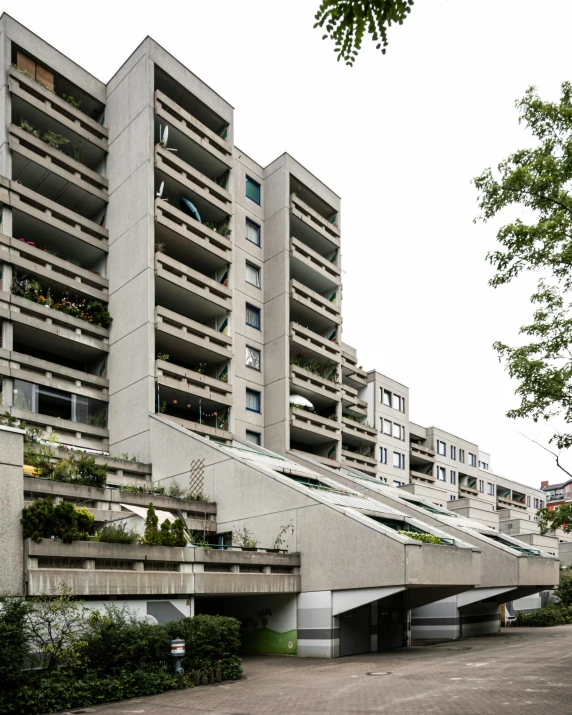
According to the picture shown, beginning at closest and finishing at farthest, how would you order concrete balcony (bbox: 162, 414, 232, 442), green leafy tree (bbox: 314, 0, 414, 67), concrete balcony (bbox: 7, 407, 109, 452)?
green leafy tree (bbox: 314, 0, 414, 67), concrete balcony (bbox: 7, 407, 109, 452), concrete balcony (bbox: 162, 414, 232, 442)

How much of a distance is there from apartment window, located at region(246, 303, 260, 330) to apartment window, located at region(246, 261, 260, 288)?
1649 millimetres

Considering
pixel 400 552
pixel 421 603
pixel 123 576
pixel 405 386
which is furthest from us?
pixel 405 386

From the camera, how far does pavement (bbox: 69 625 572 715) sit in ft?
53.7

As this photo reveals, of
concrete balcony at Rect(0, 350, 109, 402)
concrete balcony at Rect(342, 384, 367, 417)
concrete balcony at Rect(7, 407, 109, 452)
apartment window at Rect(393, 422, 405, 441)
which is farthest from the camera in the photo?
apartment window at Rect(393, 422, 405, 441)

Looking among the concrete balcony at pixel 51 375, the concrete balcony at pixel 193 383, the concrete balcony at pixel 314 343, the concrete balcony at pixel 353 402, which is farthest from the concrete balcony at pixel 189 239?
the concrete balcony at pixel 353 402

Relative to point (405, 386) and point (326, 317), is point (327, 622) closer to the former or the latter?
point (326, 317)

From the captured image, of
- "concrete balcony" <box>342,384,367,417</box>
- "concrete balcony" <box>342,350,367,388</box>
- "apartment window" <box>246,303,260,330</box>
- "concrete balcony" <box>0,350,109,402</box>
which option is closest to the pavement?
"concrete balcony" <box>0,350,109,402</box>

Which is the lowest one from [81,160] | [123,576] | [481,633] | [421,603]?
[481,633]

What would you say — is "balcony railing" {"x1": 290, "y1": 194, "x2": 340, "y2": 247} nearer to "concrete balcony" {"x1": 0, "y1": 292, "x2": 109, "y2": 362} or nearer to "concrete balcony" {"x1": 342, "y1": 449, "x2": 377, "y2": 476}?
"concrete balcony" {"x1": 342, "y1": 449, "x2": 377, "y2": 476}

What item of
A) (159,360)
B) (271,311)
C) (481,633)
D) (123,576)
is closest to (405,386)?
(271,311)

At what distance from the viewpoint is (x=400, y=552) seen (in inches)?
1014

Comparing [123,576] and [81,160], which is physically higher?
[81,160]

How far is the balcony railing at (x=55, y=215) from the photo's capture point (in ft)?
115

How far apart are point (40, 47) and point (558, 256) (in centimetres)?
3112
